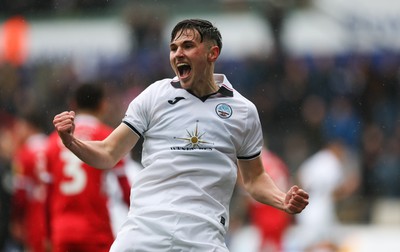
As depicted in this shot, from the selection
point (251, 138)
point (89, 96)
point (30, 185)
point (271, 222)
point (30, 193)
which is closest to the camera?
point (251, 138)

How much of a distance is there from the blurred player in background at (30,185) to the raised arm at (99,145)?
2.68m

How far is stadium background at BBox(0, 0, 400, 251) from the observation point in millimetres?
15945

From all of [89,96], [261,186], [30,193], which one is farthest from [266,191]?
[30,193]

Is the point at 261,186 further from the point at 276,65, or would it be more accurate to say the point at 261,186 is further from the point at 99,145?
the point at 276,65

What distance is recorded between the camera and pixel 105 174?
8.41m

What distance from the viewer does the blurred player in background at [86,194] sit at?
8312 millimetres

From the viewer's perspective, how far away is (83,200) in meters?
8.34

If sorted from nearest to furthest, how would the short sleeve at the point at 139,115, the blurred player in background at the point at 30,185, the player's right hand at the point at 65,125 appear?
1. the player's right hand at the point at 65,125
2. the short sleeve at the point at 139,115
3. the blurred player in background at the point at 30,185

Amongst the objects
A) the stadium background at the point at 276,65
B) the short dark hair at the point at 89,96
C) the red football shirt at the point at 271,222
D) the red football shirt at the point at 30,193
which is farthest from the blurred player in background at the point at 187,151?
the red football shirt at the point at 271,222

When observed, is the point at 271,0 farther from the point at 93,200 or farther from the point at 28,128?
the point at 93,200

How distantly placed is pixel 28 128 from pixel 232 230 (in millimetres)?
3412

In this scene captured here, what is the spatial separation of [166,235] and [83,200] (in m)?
2.54

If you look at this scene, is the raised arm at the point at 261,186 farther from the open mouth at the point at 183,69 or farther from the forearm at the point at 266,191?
the open mouth at the point at 183,69

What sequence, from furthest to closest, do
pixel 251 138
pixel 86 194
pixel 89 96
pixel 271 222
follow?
pixel 271 222
pixel 89 96
pixel 86 194
pixel 251 138
